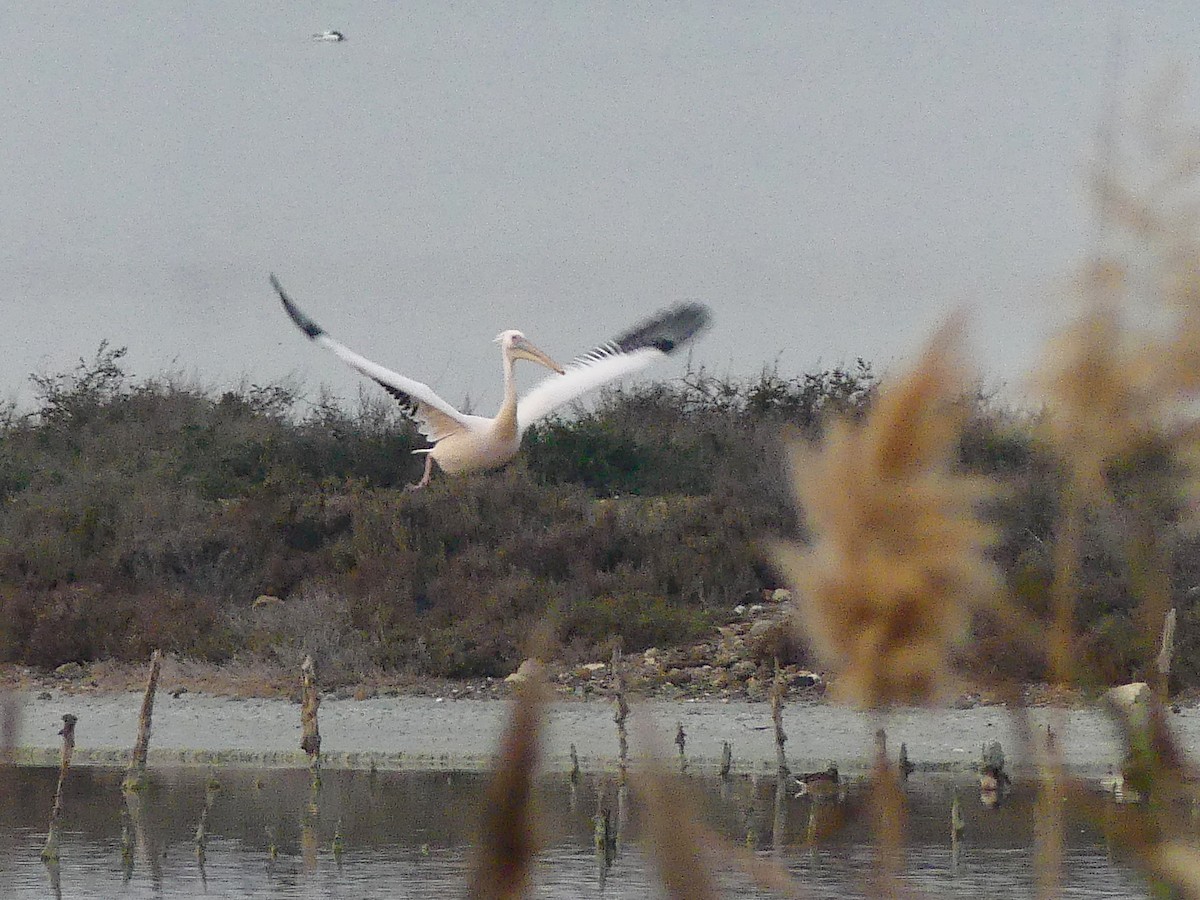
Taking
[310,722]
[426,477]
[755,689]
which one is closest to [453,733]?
[755,689]

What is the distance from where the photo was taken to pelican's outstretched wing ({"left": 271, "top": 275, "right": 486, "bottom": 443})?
53.9 feet

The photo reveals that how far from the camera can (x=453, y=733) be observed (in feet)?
61.9

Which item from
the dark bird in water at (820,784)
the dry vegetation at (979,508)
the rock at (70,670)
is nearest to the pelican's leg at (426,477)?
the dark bird in water at (820,784)

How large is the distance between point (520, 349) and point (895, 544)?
16.4m

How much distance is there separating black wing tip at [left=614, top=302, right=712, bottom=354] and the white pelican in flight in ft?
0.04

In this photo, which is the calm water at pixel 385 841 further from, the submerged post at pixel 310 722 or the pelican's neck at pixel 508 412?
the pelican's neck at pixel 508 412

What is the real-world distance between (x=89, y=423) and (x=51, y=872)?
67.9 ft

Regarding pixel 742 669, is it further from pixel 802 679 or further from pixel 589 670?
pixel 589 670

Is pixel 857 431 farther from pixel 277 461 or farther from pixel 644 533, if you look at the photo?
pixel 277 461

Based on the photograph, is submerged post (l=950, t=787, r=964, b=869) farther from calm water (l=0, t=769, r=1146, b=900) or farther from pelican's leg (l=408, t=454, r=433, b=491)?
pelican's leg (l=408, t=454, r=433, b=491)

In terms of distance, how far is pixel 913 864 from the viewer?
12.7 metres

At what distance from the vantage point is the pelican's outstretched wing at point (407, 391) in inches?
647

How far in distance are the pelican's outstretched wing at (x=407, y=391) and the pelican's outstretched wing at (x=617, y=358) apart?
1.89ft

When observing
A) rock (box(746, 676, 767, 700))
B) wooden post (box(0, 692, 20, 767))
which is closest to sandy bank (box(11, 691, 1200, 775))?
rock (box(746, 676, 767, 700))
